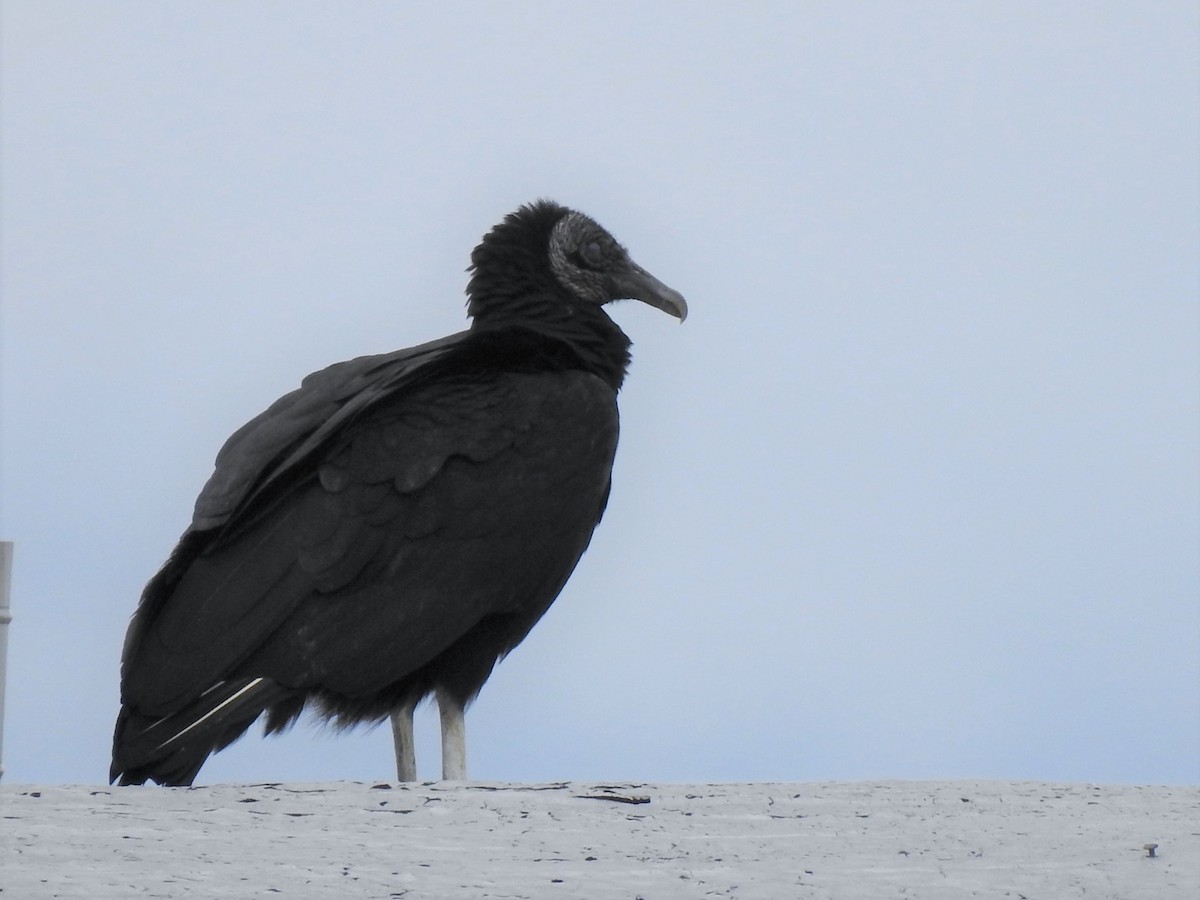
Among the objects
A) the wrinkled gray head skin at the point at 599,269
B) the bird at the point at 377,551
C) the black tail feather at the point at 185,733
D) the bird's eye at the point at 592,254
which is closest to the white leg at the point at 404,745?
the bird at the point at 377,551

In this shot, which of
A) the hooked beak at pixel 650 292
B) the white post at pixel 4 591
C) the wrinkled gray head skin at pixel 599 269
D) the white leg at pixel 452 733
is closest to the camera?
the white leg at pixel 452 733

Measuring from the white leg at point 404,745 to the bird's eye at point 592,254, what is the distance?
1.63m

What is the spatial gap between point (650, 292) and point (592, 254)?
0.24m

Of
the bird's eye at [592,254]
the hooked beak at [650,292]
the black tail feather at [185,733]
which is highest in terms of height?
the bird's eye at [592,254]

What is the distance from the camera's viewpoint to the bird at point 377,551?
4.12 m

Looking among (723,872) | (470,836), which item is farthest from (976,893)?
(470,836)

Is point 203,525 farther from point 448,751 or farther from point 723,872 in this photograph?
point 723,872

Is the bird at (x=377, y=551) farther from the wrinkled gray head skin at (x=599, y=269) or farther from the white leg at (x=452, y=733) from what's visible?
the wrinkled gray head skin at (x=599, y=269)

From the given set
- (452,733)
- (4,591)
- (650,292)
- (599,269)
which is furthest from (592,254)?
(4,591)

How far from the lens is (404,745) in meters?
4.61

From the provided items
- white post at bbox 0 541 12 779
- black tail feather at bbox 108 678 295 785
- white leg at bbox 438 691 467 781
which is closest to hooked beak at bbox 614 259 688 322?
white leg at bbox 438 691 467 781

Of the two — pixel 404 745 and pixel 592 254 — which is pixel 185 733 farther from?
pixel 592 254

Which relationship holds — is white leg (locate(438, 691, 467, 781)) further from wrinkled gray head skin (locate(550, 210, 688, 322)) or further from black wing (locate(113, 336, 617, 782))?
wrinkled gray head skin (locate(550, 210, 688, 322))

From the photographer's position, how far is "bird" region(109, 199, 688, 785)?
412 centimetres
